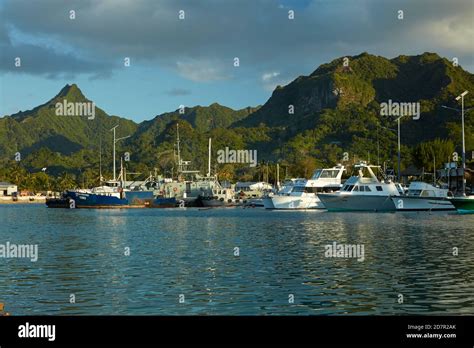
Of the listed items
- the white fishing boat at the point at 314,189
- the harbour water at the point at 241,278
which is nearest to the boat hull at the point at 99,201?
the white fishing boat at the point at 314,189

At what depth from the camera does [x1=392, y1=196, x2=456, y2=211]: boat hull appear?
8288 cm

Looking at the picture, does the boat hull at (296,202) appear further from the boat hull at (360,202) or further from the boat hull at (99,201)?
the boat hull at (99,201)

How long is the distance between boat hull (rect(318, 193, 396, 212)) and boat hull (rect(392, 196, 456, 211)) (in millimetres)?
917

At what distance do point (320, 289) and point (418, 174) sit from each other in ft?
434

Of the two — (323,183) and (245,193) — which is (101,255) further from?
(245,193)

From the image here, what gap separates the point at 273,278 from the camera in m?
25.0

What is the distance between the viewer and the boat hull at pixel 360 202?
277ft

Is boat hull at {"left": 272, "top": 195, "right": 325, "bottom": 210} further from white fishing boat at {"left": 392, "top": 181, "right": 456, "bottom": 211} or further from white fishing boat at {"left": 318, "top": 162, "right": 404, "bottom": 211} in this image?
white fishing boat at {"left": 392, "top": 181, "right": 456, "bottom": 211}

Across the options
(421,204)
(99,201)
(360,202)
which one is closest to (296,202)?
(360,202)

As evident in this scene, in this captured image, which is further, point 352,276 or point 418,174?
point 418,174

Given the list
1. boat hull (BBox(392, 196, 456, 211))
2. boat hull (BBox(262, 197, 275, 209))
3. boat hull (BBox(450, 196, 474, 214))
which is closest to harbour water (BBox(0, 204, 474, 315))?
boat hull (BBox(450, 196, 474, 214))

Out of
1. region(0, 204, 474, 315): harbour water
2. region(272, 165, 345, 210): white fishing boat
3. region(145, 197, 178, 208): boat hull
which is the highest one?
region(272, 165, 345, 210): white fishing boat
